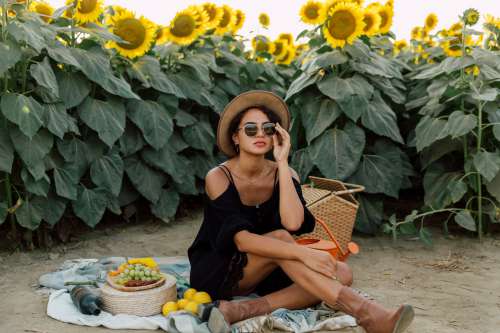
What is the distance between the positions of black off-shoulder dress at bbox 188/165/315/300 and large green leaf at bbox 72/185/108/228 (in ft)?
4.80

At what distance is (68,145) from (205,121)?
1.52 m

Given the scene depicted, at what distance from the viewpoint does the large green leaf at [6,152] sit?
14.6ft

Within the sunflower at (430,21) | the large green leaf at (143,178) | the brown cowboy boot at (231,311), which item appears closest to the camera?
the brown cowboy boot at (231,311)

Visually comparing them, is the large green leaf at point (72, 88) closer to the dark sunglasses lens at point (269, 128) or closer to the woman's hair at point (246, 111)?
the woman's hair at point (246, 111)

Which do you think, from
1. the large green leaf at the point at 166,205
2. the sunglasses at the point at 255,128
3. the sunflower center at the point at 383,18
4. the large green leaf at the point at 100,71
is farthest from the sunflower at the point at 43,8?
the sunflower center at the point at 383,18

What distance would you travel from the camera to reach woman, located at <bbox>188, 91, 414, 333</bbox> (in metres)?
3.40

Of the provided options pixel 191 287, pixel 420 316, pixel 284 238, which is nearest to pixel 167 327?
pixel 191 287

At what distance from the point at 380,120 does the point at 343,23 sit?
2.68ft

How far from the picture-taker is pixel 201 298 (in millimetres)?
3646

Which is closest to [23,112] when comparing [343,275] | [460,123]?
[343,275]

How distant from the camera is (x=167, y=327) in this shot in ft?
11.2

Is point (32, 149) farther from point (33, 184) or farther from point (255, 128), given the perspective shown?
point (255, 128)

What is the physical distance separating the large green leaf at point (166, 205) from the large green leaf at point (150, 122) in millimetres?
516

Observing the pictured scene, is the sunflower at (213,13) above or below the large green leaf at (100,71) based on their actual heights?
above
